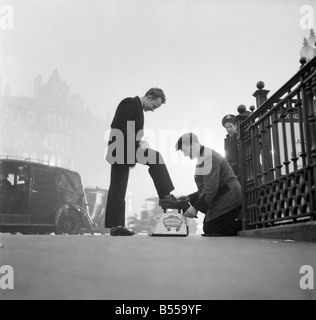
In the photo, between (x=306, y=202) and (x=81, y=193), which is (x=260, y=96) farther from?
(x=81, y=193)

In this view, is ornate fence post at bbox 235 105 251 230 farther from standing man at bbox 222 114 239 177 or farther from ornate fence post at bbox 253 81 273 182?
standing man at bbox 222 114 239 177

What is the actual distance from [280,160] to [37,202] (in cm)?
767

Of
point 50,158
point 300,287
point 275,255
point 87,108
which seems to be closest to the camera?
point 300,287

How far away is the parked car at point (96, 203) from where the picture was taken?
1506cm

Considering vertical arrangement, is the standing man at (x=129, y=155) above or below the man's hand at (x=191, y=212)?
above

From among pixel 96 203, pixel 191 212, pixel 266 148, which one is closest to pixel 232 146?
pixel 266 148

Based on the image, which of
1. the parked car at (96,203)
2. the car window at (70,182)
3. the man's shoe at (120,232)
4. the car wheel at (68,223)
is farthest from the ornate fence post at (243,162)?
the parked car at (96,203)

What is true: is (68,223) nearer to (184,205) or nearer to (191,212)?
(184,205)

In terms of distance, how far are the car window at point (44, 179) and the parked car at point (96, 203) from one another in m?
4.39

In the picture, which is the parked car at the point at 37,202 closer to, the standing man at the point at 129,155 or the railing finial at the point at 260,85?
the standing man at the point at 129,155

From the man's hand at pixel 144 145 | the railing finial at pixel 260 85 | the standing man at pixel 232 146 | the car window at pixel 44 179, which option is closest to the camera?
the man's hand at pixel 144 145
